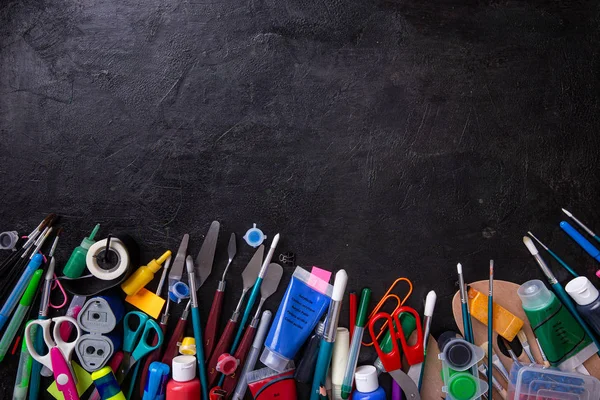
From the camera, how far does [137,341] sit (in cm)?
137

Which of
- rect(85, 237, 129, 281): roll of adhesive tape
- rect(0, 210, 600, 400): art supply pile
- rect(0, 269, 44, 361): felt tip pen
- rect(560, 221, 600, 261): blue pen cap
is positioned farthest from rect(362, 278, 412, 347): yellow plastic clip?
rect(0, 269, 44, 361): felt tip pen

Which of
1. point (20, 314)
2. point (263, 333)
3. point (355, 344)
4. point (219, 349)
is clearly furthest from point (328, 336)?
point (20, 314)

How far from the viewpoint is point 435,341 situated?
4.44 ft

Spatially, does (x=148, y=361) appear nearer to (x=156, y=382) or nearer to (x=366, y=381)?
(x=156, y=382)

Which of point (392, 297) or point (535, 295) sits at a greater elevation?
point (392, 297)

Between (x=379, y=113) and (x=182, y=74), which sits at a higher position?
(x=182, y=74)

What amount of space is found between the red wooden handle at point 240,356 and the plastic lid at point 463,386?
0.54 meters

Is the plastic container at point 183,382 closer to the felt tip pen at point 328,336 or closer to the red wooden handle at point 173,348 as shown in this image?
the red wooden handle at point 173,348

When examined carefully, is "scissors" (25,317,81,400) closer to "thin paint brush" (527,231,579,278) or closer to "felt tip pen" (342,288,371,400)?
"felt tip pen" (342,288,371,400)

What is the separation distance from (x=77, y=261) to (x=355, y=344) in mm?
781

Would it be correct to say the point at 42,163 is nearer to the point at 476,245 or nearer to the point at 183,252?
the point at 183,252

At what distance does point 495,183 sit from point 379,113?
37 cm

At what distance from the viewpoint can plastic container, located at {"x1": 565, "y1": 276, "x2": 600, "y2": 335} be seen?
1266 millimetres

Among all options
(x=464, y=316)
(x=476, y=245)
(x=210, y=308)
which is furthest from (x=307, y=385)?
(x=476, y=245)
